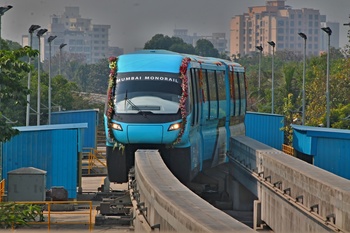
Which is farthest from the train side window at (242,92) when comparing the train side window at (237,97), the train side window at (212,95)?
the train side window at (212,95)

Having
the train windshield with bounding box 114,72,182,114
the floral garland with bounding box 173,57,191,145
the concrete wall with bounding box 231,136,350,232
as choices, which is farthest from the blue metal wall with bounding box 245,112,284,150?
the train windshield with bounding box 114,72,182,114

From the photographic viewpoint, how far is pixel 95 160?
206 ft

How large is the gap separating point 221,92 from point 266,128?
17.7 metres

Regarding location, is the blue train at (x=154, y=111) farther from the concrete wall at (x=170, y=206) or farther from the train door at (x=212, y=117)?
the concrete wall at (x=170, y=206)

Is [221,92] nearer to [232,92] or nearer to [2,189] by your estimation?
[232,92]

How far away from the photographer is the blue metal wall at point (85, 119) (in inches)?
2376

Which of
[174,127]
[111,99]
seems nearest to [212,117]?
[174,127]

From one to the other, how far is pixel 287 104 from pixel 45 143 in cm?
4518

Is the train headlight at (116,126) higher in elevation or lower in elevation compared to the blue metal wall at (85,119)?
higher

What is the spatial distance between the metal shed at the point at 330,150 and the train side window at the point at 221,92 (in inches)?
112

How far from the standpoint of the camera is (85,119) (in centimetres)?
6178

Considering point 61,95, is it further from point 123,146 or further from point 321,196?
point 321,196

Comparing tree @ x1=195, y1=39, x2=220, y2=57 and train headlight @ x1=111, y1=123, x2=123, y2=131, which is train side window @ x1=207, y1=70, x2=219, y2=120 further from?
tree @ x1=195, y1=39, x2=220, y2=57

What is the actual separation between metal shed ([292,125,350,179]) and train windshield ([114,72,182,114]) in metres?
8.21
